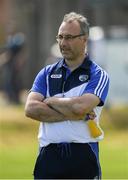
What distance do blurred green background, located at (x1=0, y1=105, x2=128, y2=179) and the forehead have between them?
612cm

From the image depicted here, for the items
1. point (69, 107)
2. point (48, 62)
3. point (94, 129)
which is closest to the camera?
point (94, 129)

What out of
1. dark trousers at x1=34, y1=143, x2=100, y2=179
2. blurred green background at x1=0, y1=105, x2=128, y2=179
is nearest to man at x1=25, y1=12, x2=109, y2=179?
dark trousers at x1=34, y1=143, x2=100, y2=179

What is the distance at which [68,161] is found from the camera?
920 centimetres

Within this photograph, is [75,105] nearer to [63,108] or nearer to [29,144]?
[63,108]

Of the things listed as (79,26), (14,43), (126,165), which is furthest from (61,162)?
(14,43)

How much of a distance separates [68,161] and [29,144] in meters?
11.8

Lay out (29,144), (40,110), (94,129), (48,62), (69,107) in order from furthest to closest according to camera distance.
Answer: (48,62), (29,144), (40,110), (69,107), (94,129)

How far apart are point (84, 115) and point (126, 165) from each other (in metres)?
8.03

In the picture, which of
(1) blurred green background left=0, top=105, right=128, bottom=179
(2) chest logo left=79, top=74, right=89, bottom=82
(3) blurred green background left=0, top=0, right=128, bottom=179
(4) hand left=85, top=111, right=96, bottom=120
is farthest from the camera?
(3) blurred green background left=0, top=0, right=128, bottom=179

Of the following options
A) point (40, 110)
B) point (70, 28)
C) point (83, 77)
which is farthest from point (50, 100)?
point (70, 28)

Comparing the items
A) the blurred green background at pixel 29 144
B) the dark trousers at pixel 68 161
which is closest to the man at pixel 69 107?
the dark trousers at pixel 68 161

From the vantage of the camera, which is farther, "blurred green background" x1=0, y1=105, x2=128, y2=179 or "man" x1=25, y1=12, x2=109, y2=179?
"blurred green background" x1=0, y1=105, x2=128, y2=179

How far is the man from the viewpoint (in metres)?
9.19

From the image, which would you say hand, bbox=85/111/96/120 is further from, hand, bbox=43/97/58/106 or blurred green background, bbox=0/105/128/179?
blurred green background, bbox=0/105/128/179
